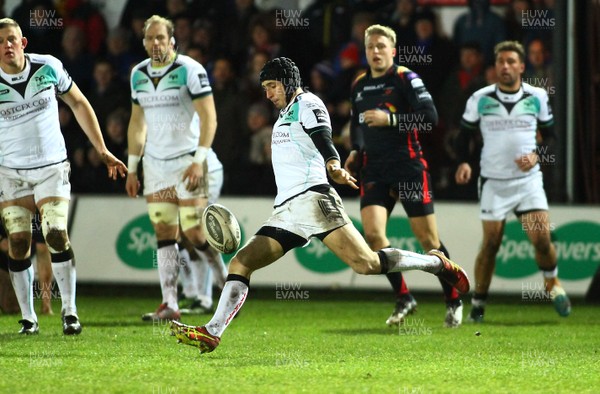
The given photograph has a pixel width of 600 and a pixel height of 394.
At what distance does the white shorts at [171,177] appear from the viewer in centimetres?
1045

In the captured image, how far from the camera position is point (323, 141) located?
294 inches

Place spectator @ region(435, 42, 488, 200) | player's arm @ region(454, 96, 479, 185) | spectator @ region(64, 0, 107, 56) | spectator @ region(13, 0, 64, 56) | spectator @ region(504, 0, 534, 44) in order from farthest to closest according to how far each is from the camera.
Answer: spectator @ region(64, 0, 107, 56), spectator @ region(13, 0, 64, 56), spectator @ region(504, 0, 534, 44), spectator @ region(435, 42, 488, 200), player's arm @ region(454, 96, 479, 185)

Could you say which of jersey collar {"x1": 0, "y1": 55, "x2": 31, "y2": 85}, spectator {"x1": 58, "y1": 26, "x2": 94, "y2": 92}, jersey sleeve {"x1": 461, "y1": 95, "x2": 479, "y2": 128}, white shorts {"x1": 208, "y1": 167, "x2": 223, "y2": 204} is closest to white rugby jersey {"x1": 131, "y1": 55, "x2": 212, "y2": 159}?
white shorts {"x1": 208, "y1": 167, "x2": 223, "y2": 204}

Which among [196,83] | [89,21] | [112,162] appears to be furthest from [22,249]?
[89,21]

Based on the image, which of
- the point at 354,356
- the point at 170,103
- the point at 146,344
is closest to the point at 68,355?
the point at 146,344

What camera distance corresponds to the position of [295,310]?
458 inches

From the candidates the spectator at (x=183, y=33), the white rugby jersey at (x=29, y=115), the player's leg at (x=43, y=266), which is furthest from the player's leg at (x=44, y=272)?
the spectator at (x=183, y=33)

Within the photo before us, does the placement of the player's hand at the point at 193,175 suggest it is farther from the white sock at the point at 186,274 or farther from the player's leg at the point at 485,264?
the player's leg at the point at 485,264

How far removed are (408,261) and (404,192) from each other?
1744mm

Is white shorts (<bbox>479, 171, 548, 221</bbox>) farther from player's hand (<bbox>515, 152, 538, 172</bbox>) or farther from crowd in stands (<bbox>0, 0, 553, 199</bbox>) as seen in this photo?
crowd in stands (<bbox>0, 0, 553, 199</bbox>)

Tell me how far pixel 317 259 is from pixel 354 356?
532cm

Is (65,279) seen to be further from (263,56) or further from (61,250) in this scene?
(263,56)

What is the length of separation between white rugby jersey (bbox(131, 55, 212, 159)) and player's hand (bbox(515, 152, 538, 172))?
292cm

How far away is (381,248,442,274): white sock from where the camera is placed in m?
8.12
